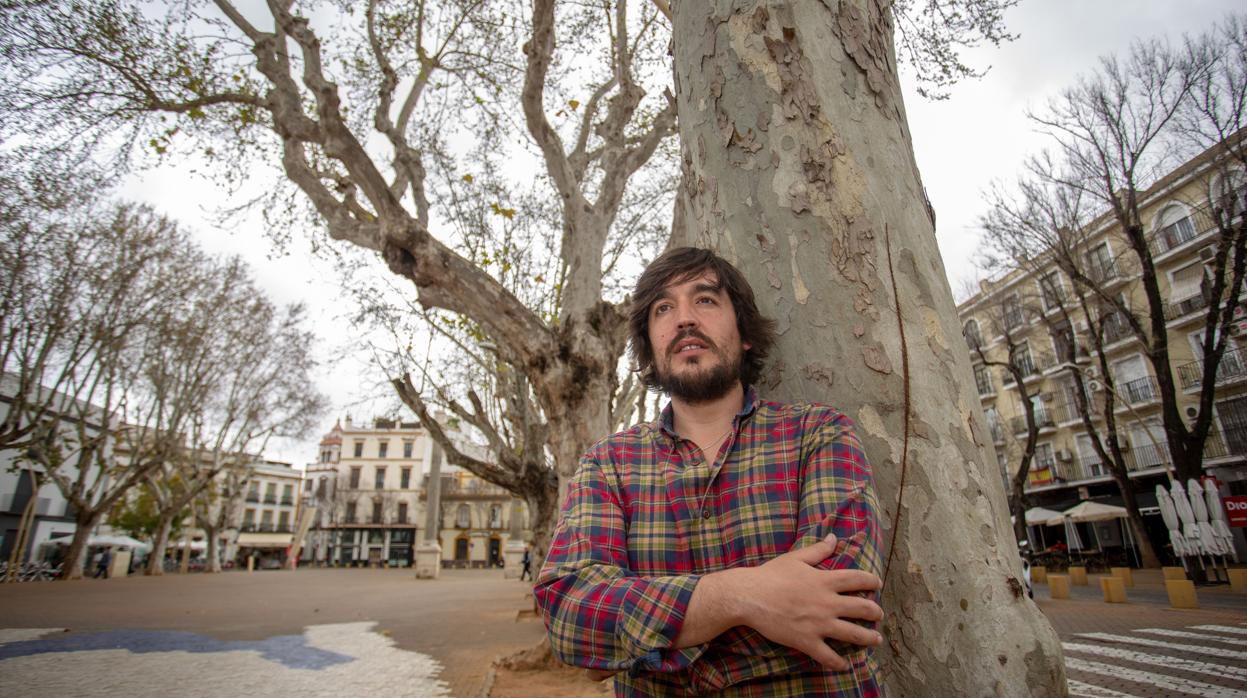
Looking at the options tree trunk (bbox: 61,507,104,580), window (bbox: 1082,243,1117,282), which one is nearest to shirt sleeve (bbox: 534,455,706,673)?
window (bbox: 1082,243,1117,282)

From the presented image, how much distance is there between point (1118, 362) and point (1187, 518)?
12.7 metres

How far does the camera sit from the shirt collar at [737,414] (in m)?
1.36

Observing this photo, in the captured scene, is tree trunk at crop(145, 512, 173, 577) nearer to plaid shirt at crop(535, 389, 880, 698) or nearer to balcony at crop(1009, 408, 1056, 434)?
plaid shirt at crop(535, 389, 880, 698)

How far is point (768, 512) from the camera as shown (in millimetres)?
1202

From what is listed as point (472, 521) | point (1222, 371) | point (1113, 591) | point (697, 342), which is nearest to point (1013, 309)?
point (1222, 371)

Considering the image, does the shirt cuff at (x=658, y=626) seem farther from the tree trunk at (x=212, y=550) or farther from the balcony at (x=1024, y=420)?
the tree trunk at (x=212, y=550)

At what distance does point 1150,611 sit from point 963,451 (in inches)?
458

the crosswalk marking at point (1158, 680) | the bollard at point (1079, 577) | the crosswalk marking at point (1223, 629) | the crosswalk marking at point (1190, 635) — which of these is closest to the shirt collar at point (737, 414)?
the crosswalk marking at point (1158, 680)

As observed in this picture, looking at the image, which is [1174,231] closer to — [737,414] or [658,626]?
[737,414]

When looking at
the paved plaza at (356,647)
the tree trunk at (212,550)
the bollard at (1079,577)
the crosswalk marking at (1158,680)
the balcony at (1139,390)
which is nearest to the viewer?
the crosswalk marking at (1158,680)

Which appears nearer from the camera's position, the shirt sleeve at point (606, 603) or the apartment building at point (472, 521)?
the shirt sleeve at point (606, 603)

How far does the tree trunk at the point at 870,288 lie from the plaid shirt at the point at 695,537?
6.1 inches

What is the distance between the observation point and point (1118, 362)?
70.8 feet

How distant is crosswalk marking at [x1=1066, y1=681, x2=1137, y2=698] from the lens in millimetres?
4953
